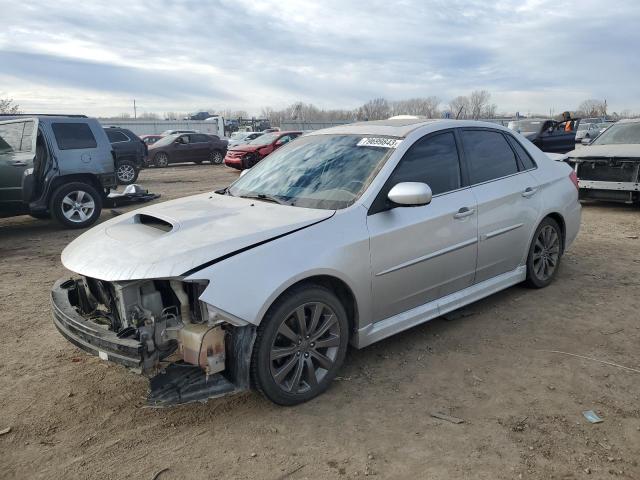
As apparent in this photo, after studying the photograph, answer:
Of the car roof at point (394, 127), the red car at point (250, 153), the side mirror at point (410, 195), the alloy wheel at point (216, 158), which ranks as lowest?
the alloy wheel at point (216, 158)

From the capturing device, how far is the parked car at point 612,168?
891 cm

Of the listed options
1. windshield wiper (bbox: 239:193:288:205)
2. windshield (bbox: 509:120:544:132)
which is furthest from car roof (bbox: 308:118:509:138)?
windshield (bbox: 509:120:544:132)

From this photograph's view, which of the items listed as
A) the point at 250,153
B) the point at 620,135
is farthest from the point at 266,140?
the point at 620,135

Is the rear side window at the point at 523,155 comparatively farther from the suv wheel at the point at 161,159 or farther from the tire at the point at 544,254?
the suv wheel at the point at 161,159

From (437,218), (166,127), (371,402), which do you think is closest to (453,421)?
(371,402)

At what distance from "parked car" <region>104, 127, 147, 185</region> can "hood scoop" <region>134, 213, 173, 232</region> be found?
43.2 ft

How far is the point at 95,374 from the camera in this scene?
375 centimetres

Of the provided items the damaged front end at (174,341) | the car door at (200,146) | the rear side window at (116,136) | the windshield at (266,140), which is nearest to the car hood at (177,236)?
the damaged front end at (174,341)

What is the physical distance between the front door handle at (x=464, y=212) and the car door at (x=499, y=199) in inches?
4.6

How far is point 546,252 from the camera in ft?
17.1

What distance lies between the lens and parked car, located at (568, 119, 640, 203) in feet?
29.2

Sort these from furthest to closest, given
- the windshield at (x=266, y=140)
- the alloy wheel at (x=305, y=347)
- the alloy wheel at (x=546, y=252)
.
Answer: the windshield at (x=266, y=140) < the alloy wheel at (x=546, y=252) < the alloy wheel at (x=305, y=347)

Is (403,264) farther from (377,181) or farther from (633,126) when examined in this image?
(633,126)

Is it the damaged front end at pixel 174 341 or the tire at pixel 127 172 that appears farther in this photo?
the tire at pixel 127 172
